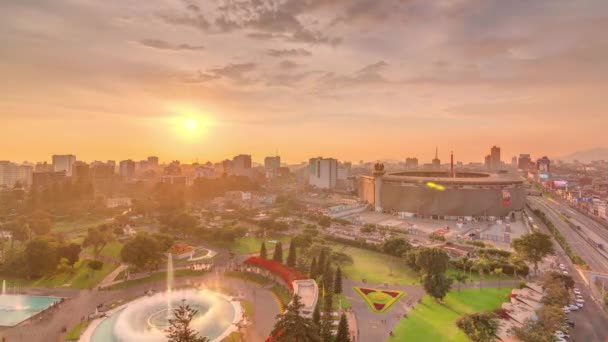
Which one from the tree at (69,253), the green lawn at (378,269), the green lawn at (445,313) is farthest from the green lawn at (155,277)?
the green lawn at (445,313)

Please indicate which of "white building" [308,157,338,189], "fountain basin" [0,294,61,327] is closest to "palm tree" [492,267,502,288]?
"fountain basin" [0,294,61,327]

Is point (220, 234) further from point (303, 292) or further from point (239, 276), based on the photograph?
point (303, 292)

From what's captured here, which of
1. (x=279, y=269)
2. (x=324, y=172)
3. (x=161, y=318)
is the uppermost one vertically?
(x=324, y=172)

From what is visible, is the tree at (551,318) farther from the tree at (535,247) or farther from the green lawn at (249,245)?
the green lawn at (249,245)

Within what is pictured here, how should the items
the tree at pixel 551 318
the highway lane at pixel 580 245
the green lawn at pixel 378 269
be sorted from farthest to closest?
the highway lane at pixel 580 245, the green lawn at pixel 378 269, the tree at pixel 551 318

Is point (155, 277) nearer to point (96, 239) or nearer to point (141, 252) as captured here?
point (141, 252)

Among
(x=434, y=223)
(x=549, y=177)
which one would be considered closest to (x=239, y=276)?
(x=434, y=223)

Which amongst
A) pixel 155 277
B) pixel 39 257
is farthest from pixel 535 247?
pixel 39 257
